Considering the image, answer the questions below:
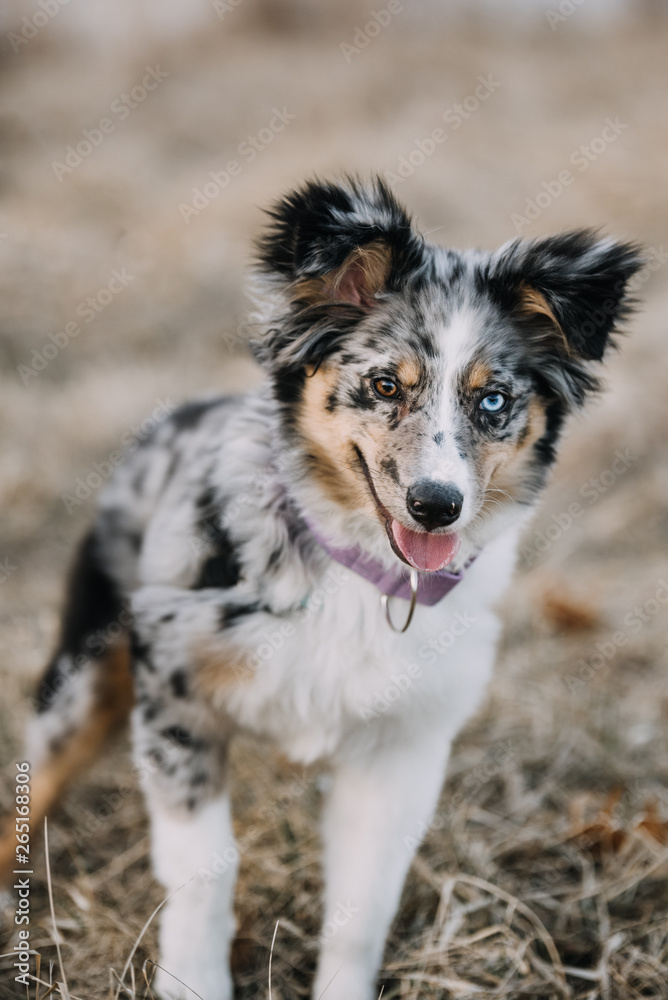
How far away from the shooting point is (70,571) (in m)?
3.78

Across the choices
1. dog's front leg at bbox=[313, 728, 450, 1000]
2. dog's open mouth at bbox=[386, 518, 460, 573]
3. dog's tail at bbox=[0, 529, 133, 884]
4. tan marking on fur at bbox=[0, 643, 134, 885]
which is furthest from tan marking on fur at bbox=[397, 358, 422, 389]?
tan marking on fur at bbox=[0, 643, 134, 885]

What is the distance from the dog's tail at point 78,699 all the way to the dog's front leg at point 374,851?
1049mm

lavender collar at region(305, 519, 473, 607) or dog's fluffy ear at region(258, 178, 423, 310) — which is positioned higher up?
dog's fluffy ear at region(258, 178, 423, 310)

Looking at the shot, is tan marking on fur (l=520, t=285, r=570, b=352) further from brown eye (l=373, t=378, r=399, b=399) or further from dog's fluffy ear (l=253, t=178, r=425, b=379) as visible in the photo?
brown eye (l=373, t=378, r=399, b=399)

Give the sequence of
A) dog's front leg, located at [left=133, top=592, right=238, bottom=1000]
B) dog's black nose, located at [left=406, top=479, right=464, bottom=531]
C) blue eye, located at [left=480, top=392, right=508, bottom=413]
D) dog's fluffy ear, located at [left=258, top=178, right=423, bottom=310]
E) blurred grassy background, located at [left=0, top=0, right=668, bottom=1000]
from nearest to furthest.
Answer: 1. dog's black nose, located at [left=406, top=479, right=464, bottom=531]
2. dog's fluffy ear, located at [left=258, top=178, right=423, bottom=310]
3. blue eye, located at [left=480, top=392, right=508, bottom=413]
4. dog's front leg, located at [left=133, top=592, right=238, bottom=1000]
5. blurred grassy background, located at [left=0, top=0, right=668, bottom=1000]

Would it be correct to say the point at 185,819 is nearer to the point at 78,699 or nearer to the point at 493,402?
the point at 78,699

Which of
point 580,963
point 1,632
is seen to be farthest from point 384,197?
point 1,632

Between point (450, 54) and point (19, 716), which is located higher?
point (450, 54)

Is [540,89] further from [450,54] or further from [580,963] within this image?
[580,963]

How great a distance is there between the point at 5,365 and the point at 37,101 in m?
6.63

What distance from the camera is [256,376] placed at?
7738 millimetres

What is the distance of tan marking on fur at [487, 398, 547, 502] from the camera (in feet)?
8.92

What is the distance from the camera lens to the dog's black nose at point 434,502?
2.34 m

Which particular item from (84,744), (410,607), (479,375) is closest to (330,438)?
(479,375)
